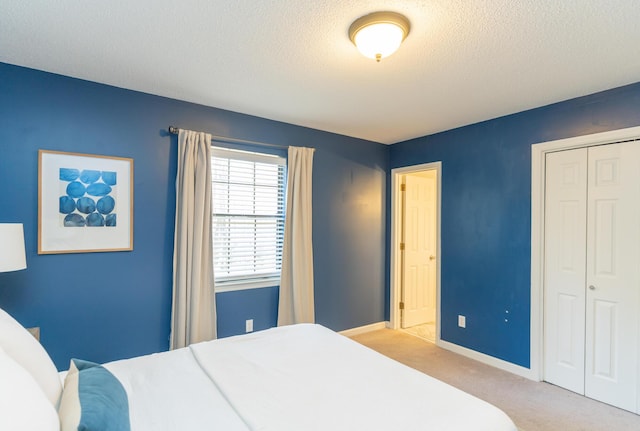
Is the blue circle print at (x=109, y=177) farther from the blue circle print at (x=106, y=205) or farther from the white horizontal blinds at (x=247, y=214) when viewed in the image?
the white horizontal blinds at (x=247, y=214)

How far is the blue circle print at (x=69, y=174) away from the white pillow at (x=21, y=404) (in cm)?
199

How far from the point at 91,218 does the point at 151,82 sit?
3.83 ft

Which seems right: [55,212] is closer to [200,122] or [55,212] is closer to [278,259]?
[200,122]

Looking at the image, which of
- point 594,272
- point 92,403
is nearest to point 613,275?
point 594,272

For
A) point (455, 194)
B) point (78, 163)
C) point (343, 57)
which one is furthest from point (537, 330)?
point (78, 163)

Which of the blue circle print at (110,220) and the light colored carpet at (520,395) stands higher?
the blue circle print at (110,220)

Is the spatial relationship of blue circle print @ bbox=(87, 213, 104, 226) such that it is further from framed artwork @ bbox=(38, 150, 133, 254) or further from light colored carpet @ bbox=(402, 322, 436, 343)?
light colored carpet @ bbox=(402, 322, 436, 343)

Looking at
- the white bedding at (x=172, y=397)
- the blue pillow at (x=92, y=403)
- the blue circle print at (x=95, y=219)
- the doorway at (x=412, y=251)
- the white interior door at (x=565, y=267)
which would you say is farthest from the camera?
the doorway at (x=412, y=251)

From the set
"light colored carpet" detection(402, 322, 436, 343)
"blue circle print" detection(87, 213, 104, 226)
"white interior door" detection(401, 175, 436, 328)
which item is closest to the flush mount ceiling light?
"blue circle print" detection(87, 213, 104, 226)

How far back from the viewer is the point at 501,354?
331 cm

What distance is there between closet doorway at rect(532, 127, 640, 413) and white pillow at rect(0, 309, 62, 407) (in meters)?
3.53

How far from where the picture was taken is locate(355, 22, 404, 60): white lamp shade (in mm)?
1781

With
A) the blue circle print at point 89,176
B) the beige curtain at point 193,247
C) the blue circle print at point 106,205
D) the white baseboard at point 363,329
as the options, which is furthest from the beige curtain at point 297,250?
the blue circle print at point 89,176

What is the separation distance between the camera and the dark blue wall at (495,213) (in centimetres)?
287
